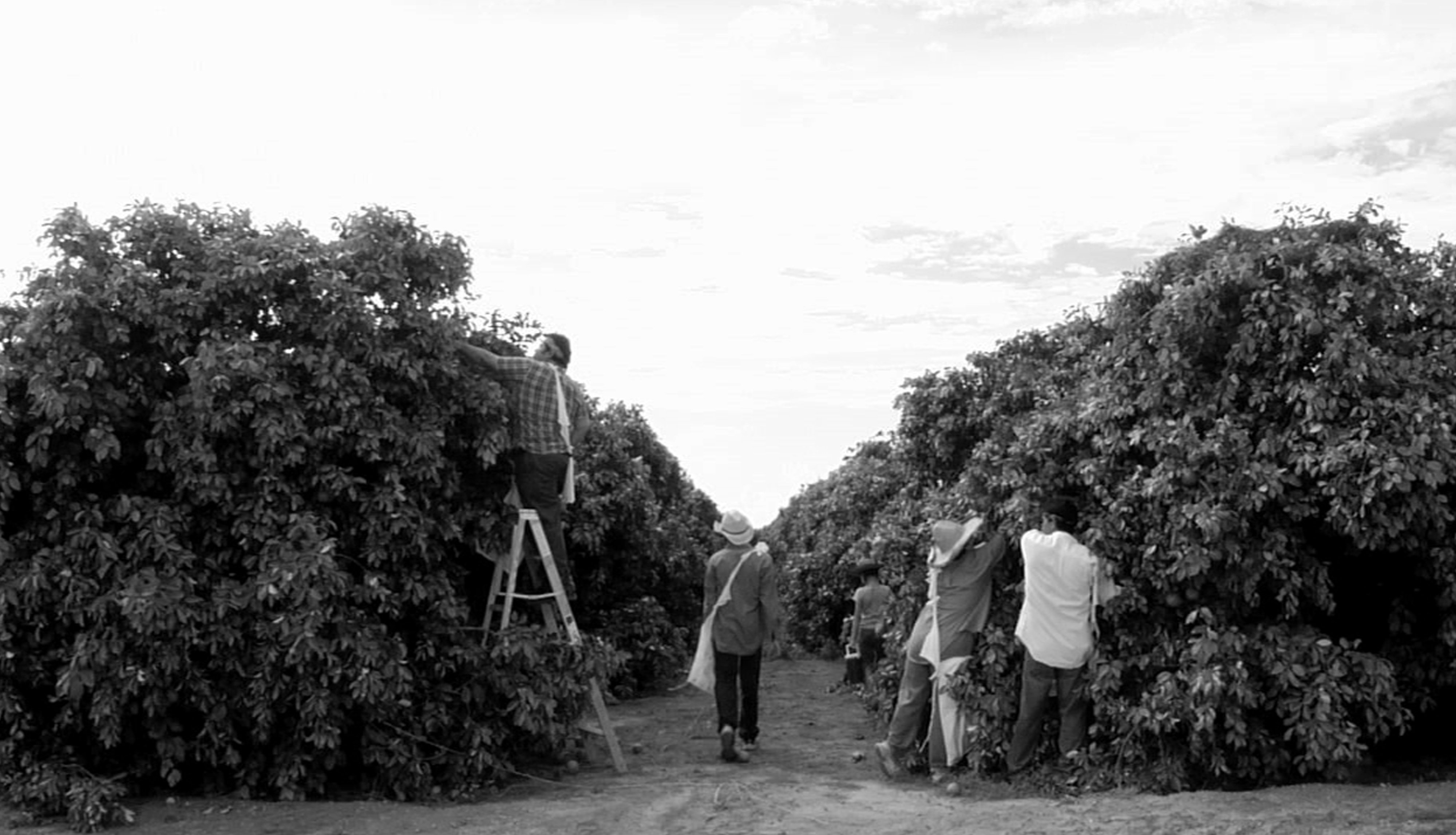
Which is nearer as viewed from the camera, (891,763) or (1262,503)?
(1262,503)

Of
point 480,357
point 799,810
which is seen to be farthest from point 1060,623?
point 480,357

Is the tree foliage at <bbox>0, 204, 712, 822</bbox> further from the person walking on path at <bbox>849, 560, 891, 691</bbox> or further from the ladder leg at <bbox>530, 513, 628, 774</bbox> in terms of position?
the person walking on path at <bbox>849, 560, 891, 691</bbox>

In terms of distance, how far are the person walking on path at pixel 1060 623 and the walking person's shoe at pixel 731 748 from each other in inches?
99.2

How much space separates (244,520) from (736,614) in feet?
12.7

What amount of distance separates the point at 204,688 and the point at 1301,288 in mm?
7636

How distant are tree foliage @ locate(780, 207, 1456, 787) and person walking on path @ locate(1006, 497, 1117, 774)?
0.16 metres

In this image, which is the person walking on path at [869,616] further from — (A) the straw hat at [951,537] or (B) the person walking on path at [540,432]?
(B) the person walking on path at [540,432]

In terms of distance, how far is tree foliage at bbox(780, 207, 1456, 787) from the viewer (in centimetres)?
819

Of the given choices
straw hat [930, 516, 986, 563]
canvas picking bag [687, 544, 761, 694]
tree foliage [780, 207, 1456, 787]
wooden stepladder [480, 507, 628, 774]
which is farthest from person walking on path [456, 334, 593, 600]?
tree foliage [780, 207, 1456, 787]

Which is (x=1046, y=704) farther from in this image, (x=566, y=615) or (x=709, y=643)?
(x=566, y=615)

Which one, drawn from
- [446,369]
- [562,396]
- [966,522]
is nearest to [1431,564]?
[966,522]

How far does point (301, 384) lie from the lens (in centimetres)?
891

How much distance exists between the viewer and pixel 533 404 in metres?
9.84

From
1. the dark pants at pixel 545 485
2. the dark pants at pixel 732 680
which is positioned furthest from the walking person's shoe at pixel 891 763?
the dark pants at pixel 545 485
